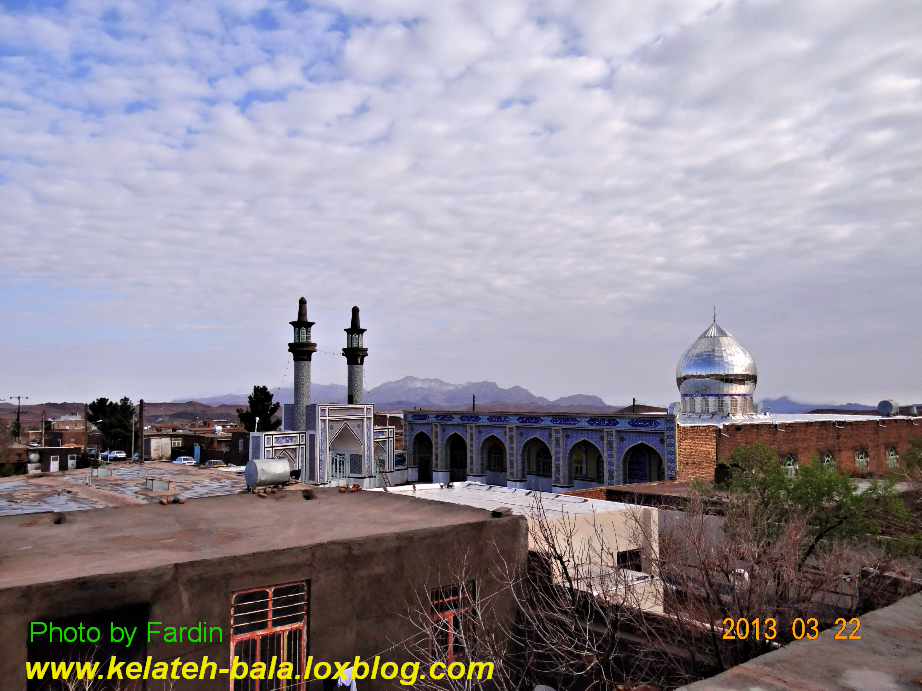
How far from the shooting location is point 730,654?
24.7 ft

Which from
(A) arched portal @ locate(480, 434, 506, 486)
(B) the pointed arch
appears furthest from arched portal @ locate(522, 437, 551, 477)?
(A) arched portal @ locate(480, 434, 506, 486)

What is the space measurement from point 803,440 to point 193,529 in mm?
30423

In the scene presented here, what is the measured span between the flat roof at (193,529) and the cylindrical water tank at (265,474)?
46 cm

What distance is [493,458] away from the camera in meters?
37.0

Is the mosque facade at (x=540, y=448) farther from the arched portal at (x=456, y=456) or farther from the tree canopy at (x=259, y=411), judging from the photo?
the tree canopy at (x=259, y=411)

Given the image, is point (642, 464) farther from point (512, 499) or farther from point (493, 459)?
point (512, 499)

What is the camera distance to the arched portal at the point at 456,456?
38.2m

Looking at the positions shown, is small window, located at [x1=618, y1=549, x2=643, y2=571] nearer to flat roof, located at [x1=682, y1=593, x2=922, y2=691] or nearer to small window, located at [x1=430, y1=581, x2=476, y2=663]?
small window, located at [x1=430, y1=581, x2=476, y2=663]

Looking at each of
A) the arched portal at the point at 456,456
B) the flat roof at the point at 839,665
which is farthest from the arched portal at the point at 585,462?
the flat roof at the point at 839,665

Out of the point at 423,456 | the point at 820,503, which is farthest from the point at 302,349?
the point at 820,503

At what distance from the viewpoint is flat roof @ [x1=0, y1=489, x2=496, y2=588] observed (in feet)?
21.2

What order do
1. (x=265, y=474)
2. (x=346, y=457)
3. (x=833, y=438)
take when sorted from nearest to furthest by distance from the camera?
(x=265, y=474)
(x=346, y=457)
(x=833, y=438)
